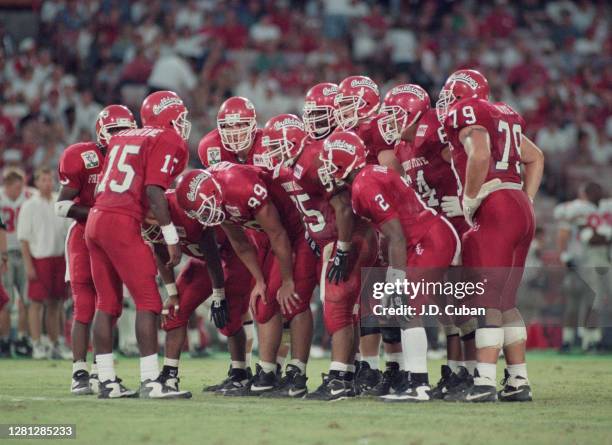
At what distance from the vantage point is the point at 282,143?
8.09 metres

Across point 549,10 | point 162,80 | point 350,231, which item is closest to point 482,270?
point 350,231

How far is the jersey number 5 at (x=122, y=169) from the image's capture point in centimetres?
756

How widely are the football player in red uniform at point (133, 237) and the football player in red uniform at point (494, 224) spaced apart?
6.77ft

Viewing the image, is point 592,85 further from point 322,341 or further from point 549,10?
point 322,341

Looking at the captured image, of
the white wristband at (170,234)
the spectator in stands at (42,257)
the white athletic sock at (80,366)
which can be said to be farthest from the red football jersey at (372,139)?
the spectator in stands at (42,257)

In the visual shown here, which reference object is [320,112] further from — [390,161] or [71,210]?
[71,210]

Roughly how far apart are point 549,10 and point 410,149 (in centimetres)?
1397

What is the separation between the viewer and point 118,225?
749 centimetres

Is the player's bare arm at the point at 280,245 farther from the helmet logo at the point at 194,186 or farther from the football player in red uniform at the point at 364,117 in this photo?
the football player in red uniform at the point at 364,117

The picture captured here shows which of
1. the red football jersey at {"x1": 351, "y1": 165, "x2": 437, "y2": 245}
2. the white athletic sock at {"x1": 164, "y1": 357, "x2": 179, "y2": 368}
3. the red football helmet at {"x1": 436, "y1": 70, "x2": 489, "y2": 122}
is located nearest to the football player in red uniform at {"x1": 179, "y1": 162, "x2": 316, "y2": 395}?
the white athletic sock at {"x1": 164, "y1": 357, "x2": 179, "y2": 368}

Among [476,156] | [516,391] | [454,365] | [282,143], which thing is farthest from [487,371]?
[282,143]

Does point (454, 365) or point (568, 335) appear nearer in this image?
point (454, 365)

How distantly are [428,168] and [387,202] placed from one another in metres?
1.21

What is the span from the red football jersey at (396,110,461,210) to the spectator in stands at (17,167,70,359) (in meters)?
5.83
